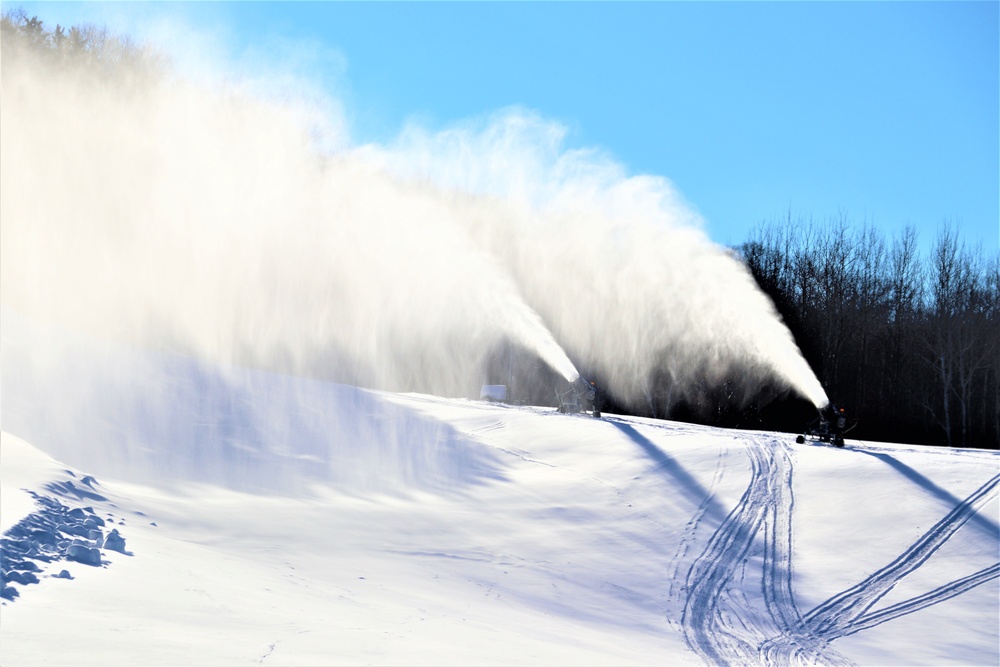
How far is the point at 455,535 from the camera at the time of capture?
37.5 ft

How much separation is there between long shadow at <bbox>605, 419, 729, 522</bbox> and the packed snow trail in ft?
1.02

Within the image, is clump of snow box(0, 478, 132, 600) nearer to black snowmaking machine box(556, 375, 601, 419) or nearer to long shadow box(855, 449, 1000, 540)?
long shadow box(855, 449, 1000, 540)

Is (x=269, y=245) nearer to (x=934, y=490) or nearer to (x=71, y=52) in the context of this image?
(x=71, y=52)

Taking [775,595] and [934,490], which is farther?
[934,490]

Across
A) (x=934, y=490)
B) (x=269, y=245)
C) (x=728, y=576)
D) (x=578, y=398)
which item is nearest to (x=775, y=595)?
(x=728, y=576)

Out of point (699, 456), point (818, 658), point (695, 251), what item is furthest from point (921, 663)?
point (695, 251)

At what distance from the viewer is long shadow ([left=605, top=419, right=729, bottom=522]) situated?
12847 mm

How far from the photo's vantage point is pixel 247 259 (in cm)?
2630

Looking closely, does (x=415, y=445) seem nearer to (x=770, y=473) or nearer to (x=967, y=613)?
(x=770, y=473)

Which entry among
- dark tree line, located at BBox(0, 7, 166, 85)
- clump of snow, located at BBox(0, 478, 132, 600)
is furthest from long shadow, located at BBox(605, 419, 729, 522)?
dark tree line, located at BBox(0, 7, 166, 85)

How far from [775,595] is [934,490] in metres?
4.04

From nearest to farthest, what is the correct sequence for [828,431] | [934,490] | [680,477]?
[934,490] < [680,477] < [828,431]

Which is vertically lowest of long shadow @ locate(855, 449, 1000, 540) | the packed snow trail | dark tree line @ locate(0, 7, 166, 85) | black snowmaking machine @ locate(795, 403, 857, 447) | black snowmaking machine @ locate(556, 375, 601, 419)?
the packed snow trail

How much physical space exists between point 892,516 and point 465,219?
67.5ft
